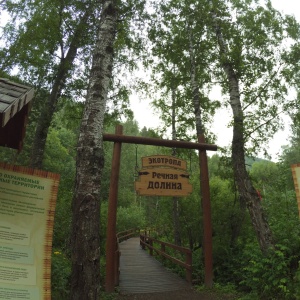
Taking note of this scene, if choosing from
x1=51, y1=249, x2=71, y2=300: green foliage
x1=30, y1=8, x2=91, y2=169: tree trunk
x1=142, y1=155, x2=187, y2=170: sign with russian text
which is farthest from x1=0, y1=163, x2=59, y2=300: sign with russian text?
x1=30, y1=8, x2=91, y2=169: tree trunk

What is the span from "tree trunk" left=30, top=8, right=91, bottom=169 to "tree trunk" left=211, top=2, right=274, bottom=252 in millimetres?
5158

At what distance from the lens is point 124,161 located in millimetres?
43406

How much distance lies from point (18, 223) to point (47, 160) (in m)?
28.6

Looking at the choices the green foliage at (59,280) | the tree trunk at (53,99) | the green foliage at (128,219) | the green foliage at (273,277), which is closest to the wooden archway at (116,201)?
the green foliage at (59,280)

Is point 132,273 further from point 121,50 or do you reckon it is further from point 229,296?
point 121,50

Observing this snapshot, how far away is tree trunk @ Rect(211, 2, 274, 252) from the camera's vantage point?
716 cm

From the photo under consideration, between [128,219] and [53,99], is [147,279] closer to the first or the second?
Answer: [53,99]

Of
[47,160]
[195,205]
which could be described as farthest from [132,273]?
[47,160]

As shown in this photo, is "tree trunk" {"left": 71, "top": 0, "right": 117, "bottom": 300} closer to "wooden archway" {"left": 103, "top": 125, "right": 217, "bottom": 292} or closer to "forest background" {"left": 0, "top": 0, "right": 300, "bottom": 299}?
"forest background" {"left": 0, "top": 0, "right": 300, "bottom": 299}

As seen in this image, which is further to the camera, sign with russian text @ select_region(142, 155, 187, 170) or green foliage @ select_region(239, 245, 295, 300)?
sign with russian text @ select_region(142, 155, 187, 170)

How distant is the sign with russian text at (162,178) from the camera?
854 centimetres

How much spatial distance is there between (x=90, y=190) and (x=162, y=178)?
4607 millimetres

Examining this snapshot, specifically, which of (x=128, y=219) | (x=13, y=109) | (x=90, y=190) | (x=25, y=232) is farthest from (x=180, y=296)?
(x=128, y=219)

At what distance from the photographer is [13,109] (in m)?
2.85
